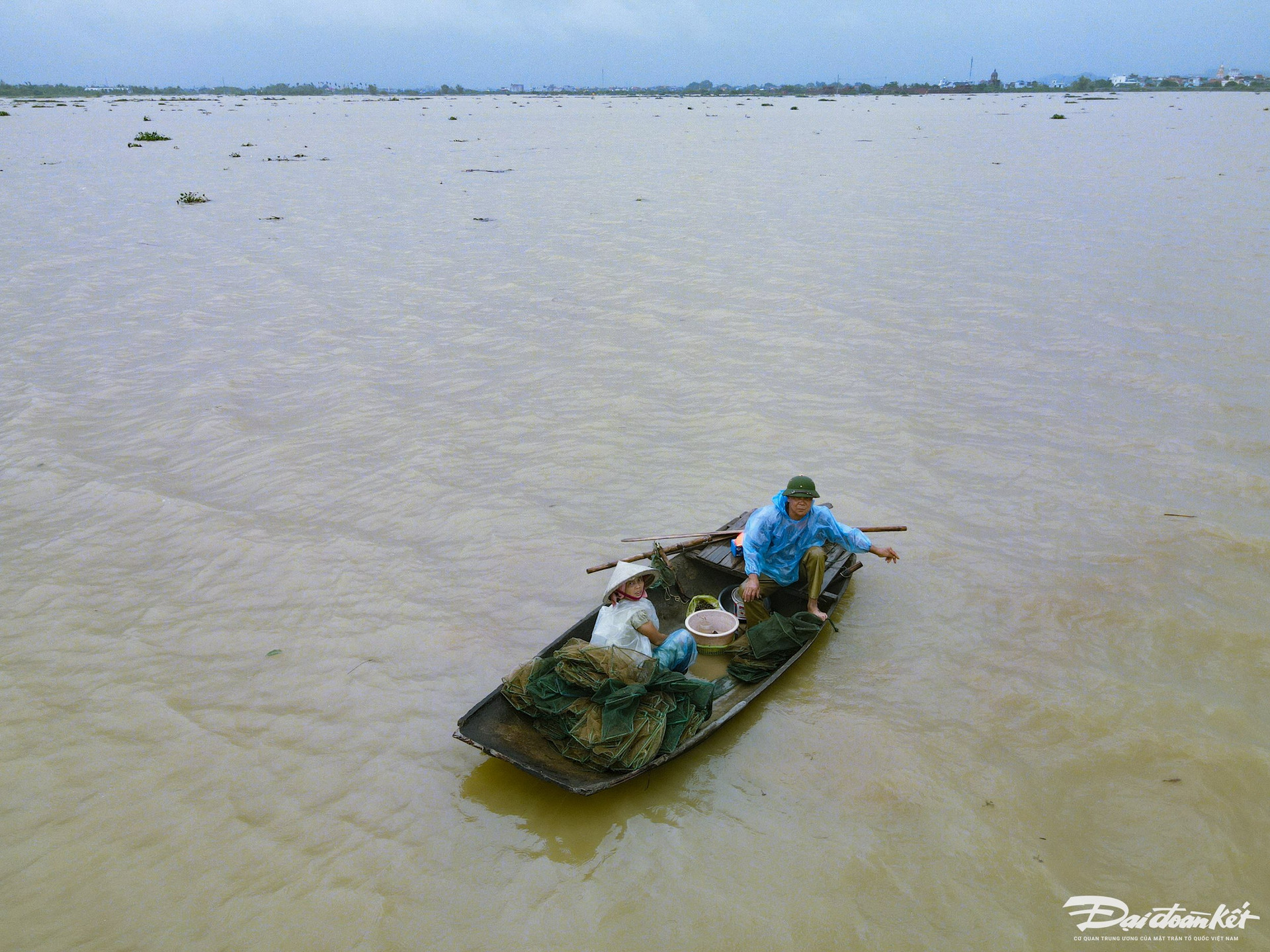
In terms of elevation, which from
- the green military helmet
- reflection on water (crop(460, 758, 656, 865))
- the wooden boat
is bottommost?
reflection on water (crop(460, 758, 656, 865))

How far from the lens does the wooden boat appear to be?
→ 4578 mm

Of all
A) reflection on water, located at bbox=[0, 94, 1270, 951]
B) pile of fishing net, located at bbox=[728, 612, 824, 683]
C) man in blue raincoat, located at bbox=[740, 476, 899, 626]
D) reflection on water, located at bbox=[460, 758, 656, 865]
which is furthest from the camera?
man in blue raincoat, located at bbox=[740, 476, 899, 626]

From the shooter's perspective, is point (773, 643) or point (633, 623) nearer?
point (633, 623)

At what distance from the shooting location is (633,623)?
207 inches

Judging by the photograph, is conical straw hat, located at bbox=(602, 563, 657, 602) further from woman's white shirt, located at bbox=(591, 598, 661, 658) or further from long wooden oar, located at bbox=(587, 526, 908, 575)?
long wooden oar, located at bbox=(587, 526, 908, 575)

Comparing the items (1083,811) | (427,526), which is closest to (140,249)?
(427,526)

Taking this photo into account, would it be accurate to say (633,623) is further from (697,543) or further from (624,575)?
(697,543)

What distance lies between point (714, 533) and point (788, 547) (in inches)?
32.7

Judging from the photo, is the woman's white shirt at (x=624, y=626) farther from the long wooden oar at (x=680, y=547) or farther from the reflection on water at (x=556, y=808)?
the long wooden oar at (x=680, y=547)

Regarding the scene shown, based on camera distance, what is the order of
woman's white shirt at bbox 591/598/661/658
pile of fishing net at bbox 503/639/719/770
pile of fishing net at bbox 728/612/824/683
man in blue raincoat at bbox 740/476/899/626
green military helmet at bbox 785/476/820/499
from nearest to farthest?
1. pile of fishing net at bbox 503/639/719/770
2. woman's white shirt at bbox 591/598/661/658
3. pile of fishing net at bbox 728/612/824/683
4. green military helmet at bbox 785/476/820/499
5. man in blue raincoat at bbox 740/476/899/626

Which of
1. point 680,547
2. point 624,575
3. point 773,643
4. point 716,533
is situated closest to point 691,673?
point 773,643

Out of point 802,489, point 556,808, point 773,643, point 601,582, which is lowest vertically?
point 556,808

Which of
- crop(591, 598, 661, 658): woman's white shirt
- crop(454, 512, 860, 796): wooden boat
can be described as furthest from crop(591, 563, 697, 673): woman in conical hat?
crop(454, 512, 860, 796): wooden boat

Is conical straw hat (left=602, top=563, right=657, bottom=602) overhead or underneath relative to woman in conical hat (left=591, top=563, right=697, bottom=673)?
overhead
